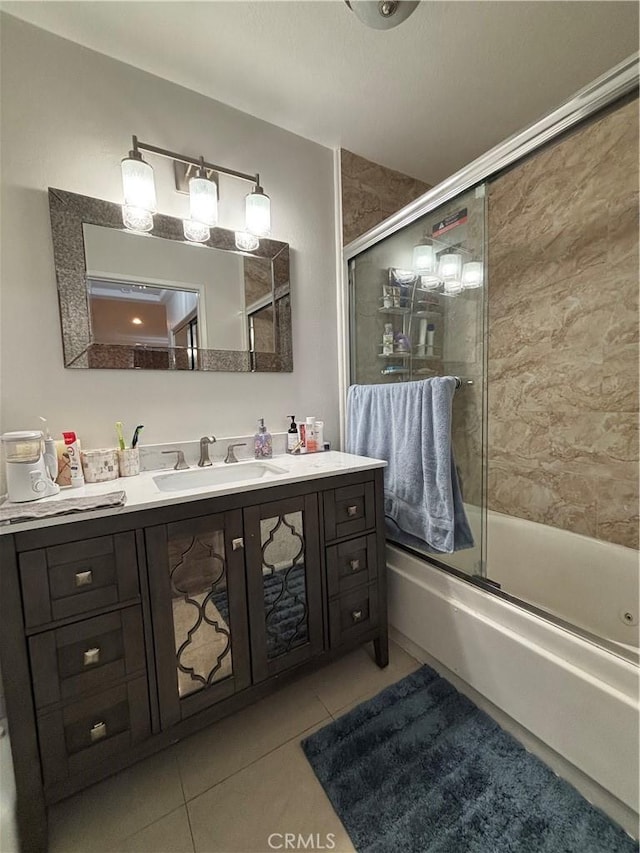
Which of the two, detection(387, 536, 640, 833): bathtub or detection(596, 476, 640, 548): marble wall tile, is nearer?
detection(387, 536, 640, 833): bathtub

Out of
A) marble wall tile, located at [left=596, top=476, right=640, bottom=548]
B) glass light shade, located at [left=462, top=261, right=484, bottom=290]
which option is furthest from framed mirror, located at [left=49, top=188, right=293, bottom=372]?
marble wall tile, located at [left=596, top=476, right=640, bottom=548]

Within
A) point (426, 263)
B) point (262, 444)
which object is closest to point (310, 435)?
point (262, 444)

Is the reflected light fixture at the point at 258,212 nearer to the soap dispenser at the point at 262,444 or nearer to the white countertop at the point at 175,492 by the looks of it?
the soap dispenser at the point at 262,444

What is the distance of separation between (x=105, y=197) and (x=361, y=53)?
1.06 meters

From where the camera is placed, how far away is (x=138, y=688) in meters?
0.92

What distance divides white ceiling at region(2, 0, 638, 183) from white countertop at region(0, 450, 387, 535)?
4.82 feet

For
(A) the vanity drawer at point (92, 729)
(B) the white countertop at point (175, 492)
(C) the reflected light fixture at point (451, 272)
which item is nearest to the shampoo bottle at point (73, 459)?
(B) the white countertop at point (175, 492)

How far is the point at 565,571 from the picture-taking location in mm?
1606

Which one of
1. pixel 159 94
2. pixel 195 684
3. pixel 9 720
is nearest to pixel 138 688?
pixel 195 684

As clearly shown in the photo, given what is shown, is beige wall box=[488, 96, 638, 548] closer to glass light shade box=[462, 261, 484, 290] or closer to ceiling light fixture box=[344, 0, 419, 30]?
glass light shade box=[462, 261, 484, 290]

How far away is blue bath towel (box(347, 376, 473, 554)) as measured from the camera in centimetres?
129

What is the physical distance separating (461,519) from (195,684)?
1052mm

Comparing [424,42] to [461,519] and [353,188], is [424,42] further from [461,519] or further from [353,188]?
[461,519]

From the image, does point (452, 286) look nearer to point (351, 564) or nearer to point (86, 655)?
point (351, 564)
